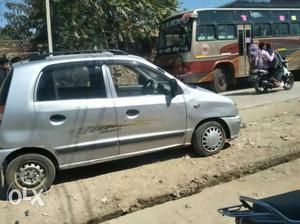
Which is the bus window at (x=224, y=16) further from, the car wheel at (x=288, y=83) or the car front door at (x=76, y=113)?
the car front door at (x=76, y=113)

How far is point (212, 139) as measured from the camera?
26.2 ft

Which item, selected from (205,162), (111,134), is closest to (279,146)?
(205,162)

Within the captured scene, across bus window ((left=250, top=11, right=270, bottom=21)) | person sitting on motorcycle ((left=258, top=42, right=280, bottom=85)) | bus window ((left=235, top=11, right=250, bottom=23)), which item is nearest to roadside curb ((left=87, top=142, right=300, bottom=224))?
person sitting on motorcycle ((left=258, top=42, right=280, bottom=85))

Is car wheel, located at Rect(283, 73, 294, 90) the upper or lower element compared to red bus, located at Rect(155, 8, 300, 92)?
lower

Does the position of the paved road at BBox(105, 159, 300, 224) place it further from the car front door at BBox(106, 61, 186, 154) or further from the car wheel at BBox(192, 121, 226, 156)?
the car front door at BBox(106, 61, 186, 154)

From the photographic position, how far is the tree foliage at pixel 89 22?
2153 centimetres

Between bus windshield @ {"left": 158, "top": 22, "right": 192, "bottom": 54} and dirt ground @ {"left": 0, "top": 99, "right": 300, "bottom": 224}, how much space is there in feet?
28.3

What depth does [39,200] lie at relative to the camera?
6605 mm

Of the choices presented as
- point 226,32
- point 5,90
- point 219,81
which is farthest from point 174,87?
point 226,32

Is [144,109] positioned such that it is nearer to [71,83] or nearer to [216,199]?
[71,83]

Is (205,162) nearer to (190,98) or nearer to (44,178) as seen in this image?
(190,98)

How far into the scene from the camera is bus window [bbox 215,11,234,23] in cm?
1804

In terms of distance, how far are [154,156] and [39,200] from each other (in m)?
2.14

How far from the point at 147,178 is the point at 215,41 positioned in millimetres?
11476
